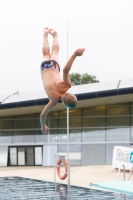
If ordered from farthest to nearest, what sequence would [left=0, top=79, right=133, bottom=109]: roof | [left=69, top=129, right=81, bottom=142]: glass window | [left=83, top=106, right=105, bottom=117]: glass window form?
[left=83, top=106, right=105, bottom=117]: glass window
[left=69, top=129, right=81, bottom=142]: glass window
[left=0, top=79, right=133, bottom=109]: roof

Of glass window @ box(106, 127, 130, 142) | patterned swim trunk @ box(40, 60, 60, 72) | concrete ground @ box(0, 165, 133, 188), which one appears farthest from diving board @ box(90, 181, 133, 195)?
glass window @ box(106, 127, 130, 142)

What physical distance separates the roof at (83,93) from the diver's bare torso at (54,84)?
1605cm

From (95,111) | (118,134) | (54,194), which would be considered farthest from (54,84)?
(95,111)

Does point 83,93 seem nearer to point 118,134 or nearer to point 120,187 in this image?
point 118,134

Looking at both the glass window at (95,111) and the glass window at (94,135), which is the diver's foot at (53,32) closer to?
the glass window at (94,135)

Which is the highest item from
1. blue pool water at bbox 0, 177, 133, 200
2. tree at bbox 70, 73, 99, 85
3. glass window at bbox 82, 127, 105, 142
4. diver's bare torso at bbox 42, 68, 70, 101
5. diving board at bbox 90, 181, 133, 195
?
tree at bbox 70, 73, 99, 85

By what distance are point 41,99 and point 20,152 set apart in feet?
15.5

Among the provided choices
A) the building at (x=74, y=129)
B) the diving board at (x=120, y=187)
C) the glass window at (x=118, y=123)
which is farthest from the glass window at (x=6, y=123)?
the diving board at (x=120, y=187)

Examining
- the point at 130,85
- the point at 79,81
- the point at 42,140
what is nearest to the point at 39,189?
the point at 130,85

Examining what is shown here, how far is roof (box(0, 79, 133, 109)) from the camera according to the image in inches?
876

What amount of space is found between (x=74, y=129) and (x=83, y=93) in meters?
3.49

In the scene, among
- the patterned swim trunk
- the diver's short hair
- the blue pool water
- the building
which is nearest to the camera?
the diver's short hair

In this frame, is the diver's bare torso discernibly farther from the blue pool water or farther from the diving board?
the blue pool water

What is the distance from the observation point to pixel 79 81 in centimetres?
6178
